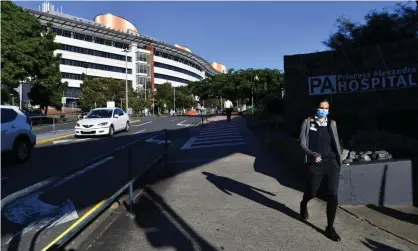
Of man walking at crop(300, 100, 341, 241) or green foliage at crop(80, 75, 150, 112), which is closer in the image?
man walking at crop(300, 100, 341, 241)

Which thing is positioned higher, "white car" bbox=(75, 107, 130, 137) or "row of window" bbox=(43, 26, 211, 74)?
"row of window" bbox=(43, 26, 211, 74)

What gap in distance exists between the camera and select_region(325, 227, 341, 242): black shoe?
4988 millimetres

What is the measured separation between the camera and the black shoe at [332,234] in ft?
16.4

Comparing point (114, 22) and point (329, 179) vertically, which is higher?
point (114, 22)

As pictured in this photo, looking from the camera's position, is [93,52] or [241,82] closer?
[241,82]

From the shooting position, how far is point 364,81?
37.7 ft

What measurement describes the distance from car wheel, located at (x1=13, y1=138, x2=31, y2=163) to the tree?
22.6 m

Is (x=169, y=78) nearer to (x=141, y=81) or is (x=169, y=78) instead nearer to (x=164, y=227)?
(x=141, y=81)

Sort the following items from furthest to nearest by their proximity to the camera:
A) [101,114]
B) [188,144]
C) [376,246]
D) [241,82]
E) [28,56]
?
1. [241,82]
2. [28,56]
3. [101,114]
4. [188,144]
5. [376,246]

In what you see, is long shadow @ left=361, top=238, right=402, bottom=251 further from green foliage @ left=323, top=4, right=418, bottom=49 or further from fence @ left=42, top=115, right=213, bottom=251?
green foliage @ left=323, top=4, right=418, bottom=49

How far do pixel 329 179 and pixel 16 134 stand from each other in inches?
368

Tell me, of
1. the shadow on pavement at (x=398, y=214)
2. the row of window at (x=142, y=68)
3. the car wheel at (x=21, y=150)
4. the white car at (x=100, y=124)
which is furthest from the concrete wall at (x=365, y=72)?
the row of window at (x=142, y=68)

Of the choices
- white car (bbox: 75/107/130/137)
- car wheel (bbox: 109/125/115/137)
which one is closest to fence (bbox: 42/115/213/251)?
white car (bbox: 75/107/130/137)

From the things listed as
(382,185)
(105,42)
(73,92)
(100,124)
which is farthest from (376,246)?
(105,42)
